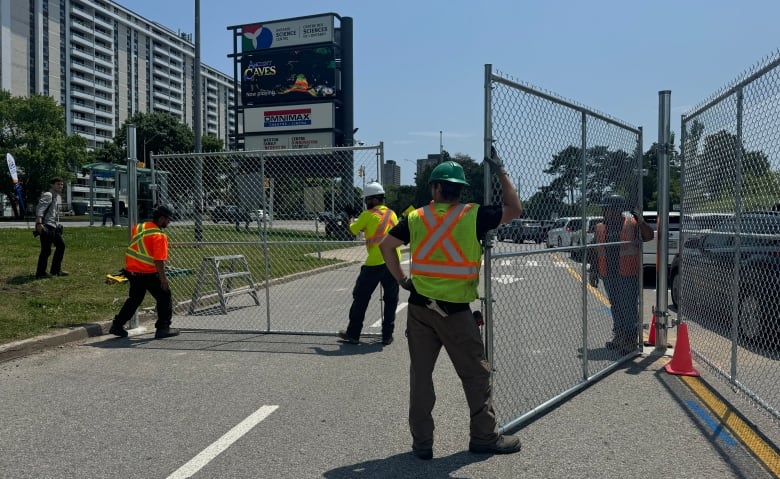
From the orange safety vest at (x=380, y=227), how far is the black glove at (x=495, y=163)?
3.39 metres

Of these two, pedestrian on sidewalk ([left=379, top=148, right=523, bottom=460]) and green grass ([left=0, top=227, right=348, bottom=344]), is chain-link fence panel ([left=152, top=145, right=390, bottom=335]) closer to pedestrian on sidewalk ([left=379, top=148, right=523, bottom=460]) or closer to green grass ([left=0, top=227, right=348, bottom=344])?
green grass ([left=0, top=227, right=348, bottom=344])

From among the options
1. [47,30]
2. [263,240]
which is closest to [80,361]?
[263,240]

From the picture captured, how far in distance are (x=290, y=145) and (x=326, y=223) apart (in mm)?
25371

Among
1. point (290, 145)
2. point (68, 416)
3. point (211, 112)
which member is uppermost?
point (211, 112)

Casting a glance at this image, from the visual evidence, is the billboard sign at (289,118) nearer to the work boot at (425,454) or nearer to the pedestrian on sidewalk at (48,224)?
the pedestrian on sidewalk at (48,224)

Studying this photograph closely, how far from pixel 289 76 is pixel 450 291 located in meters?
31.0

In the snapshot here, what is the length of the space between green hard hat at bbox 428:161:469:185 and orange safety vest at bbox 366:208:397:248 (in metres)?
3.37

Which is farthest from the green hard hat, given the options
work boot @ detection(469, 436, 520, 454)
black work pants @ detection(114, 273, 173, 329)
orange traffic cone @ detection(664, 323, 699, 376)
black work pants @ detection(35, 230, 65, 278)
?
black work pants @ detection(35, 230, 65, 278)

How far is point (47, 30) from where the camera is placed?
3536 inches

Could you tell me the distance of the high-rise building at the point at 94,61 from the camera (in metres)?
84.8

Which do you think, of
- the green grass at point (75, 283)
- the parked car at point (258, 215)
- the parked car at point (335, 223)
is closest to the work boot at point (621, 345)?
the parked car at point (335, 223)

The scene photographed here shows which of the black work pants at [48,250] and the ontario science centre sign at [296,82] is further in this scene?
the ontario science centre sign at [296,82]

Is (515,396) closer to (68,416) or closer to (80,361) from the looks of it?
(68,416)

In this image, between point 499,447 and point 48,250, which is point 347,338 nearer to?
point 499,447
